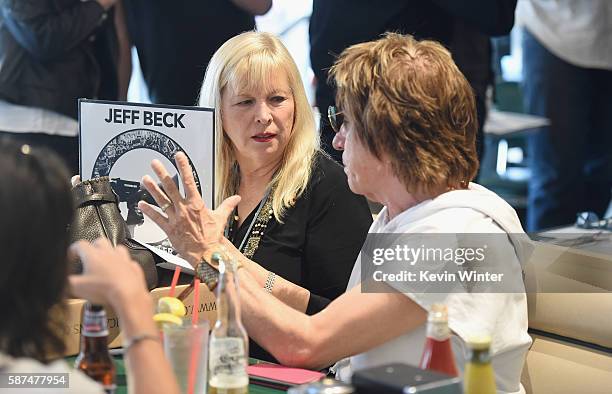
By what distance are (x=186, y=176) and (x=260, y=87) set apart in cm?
61

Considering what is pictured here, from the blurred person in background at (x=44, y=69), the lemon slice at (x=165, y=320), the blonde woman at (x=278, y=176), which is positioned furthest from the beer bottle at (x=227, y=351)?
the blurred person in background at (x=44, y=69)

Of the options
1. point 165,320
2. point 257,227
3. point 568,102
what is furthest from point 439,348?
point 568,102

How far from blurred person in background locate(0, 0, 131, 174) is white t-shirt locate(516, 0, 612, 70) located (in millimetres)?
2159

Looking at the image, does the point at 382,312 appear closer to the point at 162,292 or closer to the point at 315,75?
the point at 162,292

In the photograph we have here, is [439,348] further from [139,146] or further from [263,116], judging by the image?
[263,116]

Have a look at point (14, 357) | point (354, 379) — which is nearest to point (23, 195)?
point (14, 357)

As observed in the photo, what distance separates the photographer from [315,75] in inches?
138

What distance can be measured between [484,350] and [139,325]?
0.49 metres

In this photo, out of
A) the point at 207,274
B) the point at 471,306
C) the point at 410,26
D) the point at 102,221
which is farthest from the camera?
the point at 410,26

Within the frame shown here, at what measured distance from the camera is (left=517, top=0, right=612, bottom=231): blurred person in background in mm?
4594

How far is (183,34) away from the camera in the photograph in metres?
3.86

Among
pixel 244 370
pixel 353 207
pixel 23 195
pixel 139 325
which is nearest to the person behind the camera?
pixel 23 195

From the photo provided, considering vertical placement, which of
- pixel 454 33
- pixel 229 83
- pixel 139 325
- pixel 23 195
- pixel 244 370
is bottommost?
pixel 244 370

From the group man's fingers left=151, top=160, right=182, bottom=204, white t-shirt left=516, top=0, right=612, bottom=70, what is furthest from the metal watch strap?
white t-shirt left=516, top=0, right=612, bottom=70
